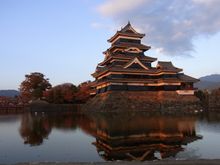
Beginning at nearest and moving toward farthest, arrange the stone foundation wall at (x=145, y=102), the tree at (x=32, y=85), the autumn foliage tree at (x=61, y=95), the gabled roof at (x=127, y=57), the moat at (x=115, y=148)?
the moat at (x=115, y=148) → the stone foundation wall at (x=145, y=102) → the gabled roof at (x=127, y=57) → the autumn foliage tree at (x=61, y=95) → the tree at (x=32, y=85)

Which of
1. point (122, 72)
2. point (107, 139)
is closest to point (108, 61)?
point (122, 72)

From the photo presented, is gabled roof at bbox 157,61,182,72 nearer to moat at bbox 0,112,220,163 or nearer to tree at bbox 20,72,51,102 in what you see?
tree at bbox 20,72,51,102

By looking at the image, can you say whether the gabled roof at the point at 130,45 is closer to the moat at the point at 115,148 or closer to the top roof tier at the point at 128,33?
the top roof tier at the point at 128,33

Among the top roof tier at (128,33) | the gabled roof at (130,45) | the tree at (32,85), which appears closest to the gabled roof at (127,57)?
the gabled roof at (130,45)

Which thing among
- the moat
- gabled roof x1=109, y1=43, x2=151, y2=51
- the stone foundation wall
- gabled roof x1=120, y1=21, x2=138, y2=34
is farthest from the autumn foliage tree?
the moat

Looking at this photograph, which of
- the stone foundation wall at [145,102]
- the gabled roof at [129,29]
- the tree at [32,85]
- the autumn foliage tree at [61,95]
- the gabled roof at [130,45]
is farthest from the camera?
the tree at [32,85]

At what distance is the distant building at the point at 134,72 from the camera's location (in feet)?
144

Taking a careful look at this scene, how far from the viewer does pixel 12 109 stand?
204 ft

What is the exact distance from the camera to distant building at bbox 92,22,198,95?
43.9 m

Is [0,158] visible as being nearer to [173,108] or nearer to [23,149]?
[23,149]

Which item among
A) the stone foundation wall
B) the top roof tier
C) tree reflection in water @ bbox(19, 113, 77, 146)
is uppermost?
the top roof tier

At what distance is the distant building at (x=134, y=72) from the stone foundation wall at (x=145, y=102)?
40.7 inches

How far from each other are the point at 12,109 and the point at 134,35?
31.1 meters

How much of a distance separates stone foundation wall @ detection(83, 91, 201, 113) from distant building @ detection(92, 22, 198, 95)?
103cm
